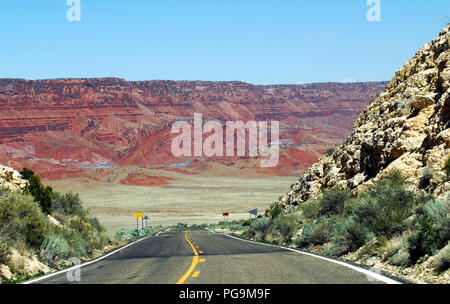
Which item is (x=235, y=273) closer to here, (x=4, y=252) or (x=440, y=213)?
(x=440, y=213)

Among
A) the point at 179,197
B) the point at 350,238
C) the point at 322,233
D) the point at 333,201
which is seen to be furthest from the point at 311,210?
the point at 179,197

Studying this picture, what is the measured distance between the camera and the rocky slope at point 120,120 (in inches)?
5906

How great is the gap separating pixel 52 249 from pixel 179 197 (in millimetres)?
86943

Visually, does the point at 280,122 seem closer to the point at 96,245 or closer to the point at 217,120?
the point at 217,120

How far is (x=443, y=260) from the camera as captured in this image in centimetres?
1003

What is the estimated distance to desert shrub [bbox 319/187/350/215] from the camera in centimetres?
2208

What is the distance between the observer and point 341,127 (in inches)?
7421

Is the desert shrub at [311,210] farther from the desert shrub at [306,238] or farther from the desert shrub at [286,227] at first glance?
the desert shrub at [306,238]

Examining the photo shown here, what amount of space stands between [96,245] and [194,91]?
173 m

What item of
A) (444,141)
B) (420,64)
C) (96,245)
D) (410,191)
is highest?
(420,64)

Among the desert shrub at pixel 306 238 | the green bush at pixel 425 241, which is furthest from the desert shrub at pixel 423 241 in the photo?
the desert shrub at pixel 306 238

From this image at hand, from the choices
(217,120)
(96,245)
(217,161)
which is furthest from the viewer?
(217,120)
